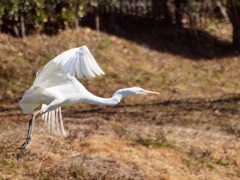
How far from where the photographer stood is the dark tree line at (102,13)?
11.4 meters

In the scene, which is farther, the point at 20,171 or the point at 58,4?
the point at 58,4

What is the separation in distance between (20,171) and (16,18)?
511 cm

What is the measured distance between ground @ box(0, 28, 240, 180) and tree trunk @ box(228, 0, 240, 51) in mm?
363

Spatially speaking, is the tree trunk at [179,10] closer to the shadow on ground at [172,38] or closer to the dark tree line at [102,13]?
the dark tree line at [102,13]

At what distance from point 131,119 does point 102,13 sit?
5.43 metres

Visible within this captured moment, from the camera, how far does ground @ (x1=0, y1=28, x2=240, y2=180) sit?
6.79 metres

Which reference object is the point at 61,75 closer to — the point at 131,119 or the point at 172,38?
the point at 131,119

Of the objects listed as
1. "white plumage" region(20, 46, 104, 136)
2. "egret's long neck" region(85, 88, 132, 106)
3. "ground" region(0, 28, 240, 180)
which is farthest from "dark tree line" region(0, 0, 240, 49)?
"egret's long neck" region(85, 88, 132, 106)

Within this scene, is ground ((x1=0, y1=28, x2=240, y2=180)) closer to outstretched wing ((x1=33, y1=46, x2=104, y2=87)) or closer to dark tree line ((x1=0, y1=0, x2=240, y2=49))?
dark tree line ((x1=0, y1=0, x2=240, y2=49))

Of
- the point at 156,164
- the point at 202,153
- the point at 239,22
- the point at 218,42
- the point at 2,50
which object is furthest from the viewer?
the point at 218,42

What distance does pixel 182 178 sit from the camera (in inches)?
266

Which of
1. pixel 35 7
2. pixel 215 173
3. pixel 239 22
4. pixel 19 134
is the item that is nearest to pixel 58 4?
pixel 35 7

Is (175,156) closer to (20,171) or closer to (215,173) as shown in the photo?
(215,173)

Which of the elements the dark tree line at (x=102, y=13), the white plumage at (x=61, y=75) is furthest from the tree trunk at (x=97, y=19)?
the white plumage at (x=61, y=75)
